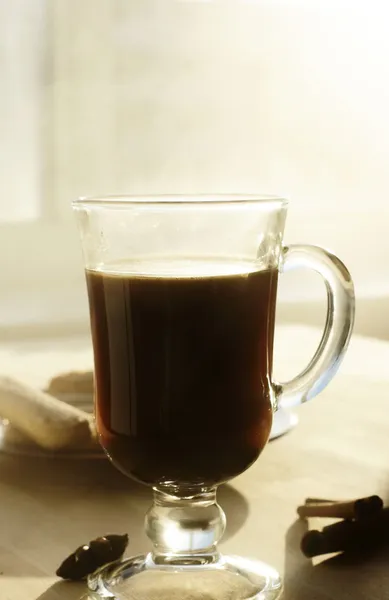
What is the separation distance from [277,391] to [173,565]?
7.5 inches

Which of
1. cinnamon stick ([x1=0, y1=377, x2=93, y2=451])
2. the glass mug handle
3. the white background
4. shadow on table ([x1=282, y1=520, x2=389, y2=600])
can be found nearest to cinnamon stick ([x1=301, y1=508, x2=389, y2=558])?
shadow on table ([x1=282, y1=520, x2=389, y2=600])

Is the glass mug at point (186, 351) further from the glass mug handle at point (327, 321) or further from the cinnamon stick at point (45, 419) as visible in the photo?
the cinnamon stick at point (45, 419)

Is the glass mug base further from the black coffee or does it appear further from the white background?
the white background

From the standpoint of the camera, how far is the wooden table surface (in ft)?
2.55

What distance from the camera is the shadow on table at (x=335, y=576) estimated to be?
75 cm

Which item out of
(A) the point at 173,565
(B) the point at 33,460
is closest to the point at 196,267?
(A) the point at 173,565

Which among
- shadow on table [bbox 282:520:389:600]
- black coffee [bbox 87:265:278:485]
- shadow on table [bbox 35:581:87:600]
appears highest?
black coffee [bbox 87:265:278:485]

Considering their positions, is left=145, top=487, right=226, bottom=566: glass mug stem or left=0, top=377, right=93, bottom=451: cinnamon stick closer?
left=145, top=487, right=226, bottom=566: glass mug stem

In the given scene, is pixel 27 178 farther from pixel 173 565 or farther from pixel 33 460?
pixel 173 565

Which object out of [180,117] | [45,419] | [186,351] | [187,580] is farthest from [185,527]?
[180,117]

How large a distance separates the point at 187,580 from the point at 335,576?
132mm

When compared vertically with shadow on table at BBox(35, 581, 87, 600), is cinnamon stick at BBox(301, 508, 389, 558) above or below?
above

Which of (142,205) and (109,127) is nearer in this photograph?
(142,205)

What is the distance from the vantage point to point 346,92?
2309 millimetres
